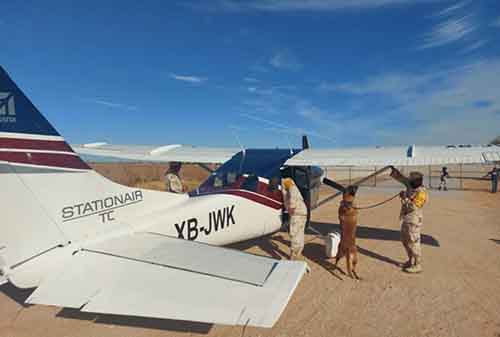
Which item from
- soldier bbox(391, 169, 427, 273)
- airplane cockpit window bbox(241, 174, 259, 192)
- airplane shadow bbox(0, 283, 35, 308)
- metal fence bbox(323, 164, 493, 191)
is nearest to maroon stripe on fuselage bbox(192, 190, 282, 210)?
airplane cockpit window bbox(241, 174, 259, 192)

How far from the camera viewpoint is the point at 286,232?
7.51 m

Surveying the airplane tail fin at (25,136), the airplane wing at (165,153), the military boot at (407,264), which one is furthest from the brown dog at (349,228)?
the airplane tail fin at (25,136)

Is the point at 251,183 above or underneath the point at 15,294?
above

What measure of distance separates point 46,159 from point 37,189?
12.2 inches

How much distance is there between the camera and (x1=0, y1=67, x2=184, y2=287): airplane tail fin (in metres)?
2.76

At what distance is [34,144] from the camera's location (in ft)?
9.49

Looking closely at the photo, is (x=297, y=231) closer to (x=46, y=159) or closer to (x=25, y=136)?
(x=46, y=159)

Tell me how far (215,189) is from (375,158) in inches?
124

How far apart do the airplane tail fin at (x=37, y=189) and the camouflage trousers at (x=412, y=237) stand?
455 cm

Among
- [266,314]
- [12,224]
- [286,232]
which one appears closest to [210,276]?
[266,314]

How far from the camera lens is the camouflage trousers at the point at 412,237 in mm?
4832

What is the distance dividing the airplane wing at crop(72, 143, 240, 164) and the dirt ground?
259cm

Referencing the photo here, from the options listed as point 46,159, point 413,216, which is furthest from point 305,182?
point 46,159

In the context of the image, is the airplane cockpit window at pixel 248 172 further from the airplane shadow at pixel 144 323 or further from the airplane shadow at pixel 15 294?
the airplane shadow at pixel 15 294
